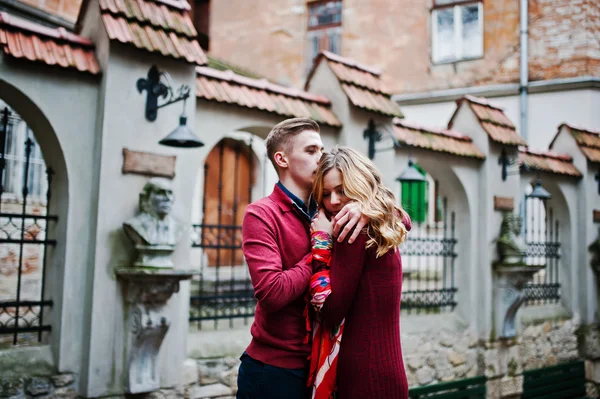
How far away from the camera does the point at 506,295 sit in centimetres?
749

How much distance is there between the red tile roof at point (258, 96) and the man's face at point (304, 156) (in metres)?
2.68

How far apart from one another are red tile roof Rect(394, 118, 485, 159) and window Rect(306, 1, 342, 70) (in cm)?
785

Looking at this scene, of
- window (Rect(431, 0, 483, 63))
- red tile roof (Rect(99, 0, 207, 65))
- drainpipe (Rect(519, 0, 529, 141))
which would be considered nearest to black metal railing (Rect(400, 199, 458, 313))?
red tile roof (Rect(99, 0, 207, 65))

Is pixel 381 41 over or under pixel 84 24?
over

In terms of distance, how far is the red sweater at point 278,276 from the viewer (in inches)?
87.8

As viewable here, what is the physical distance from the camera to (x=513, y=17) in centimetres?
1284

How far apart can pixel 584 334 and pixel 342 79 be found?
584 centimetres

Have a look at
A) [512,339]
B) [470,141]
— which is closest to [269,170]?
[470,141]

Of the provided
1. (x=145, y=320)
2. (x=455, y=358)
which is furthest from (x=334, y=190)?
(x=455, y=358)

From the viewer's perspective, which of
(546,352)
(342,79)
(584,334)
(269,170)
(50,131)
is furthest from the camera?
(269,170)

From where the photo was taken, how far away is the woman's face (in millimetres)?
2342

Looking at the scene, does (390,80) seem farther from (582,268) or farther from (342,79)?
(342,79)

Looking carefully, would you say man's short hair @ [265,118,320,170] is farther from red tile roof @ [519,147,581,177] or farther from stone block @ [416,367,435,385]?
red tile roof @ [519,147,581,177]

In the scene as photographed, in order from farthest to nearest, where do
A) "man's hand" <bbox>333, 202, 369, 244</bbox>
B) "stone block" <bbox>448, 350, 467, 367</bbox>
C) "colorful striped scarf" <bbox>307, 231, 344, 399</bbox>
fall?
"stone block" <bbox>448, 350, 467, 367</bbox>
"colorful striped scarf" <bbox>307, 231, 344, 399</bbox>
"man's hand" <bbox>333, 202, 369, 244</bbox>
